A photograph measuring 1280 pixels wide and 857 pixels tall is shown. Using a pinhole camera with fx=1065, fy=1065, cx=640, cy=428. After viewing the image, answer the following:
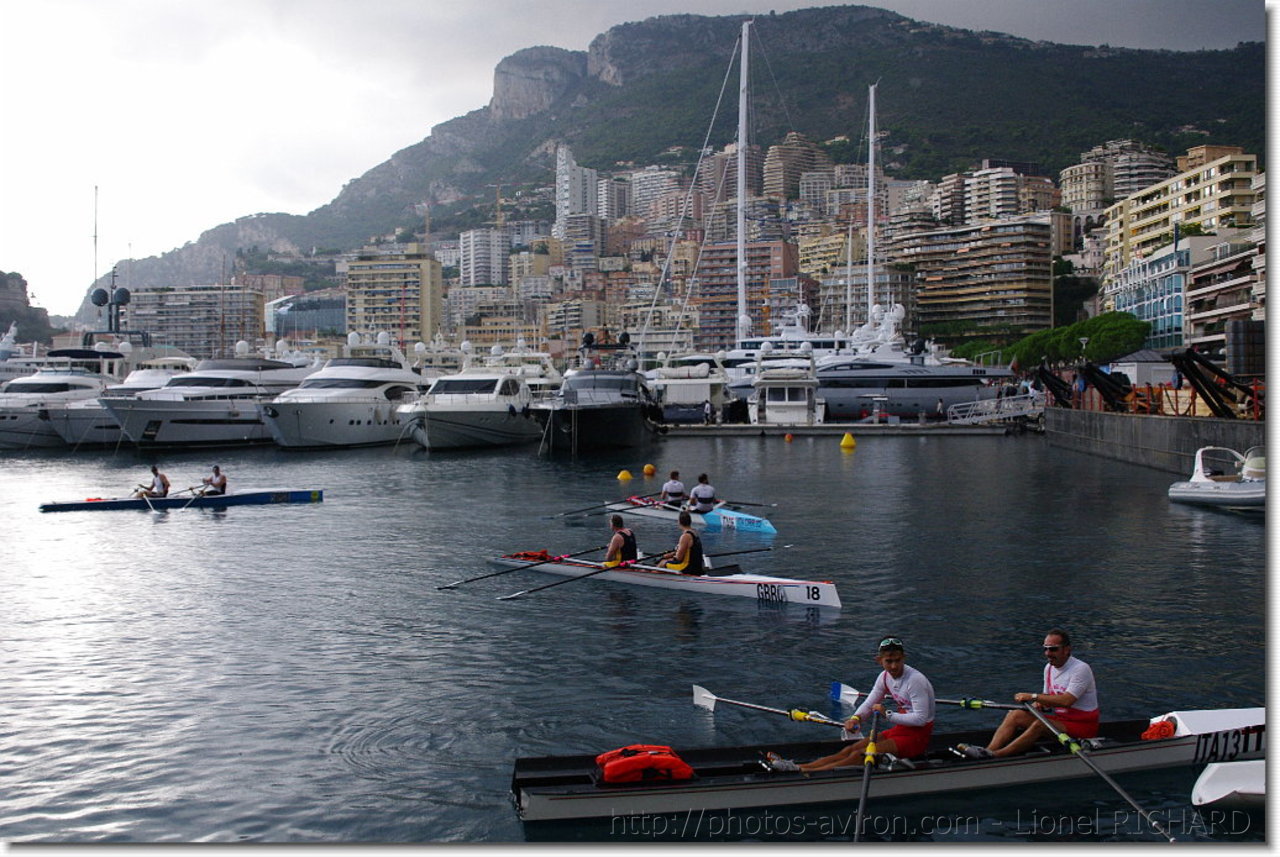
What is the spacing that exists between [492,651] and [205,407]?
43.1m

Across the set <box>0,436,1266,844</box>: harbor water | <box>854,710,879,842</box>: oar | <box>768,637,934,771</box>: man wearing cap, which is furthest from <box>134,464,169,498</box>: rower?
<box>854,710,879,842</box>: oar

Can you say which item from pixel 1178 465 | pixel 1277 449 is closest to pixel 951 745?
pixel 1277 449

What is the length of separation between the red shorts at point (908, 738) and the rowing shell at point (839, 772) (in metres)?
0.09

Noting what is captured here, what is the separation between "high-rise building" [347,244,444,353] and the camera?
181500mm

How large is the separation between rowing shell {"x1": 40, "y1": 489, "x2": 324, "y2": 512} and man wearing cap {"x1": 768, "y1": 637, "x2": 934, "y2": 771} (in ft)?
80.5

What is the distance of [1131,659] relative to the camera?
1362cm

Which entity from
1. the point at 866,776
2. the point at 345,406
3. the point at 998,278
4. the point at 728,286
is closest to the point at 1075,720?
the point at 866,776

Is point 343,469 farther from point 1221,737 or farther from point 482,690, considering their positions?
point 1221,737

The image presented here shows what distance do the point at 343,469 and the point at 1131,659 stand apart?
1324 inches

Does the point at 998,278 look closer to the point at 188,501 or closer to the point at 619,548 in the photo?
the point at 188,501

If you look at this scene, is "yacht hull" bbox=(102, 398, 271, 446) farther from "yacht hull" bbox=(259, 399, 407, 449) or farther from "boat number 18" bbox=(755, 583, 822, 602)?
"boat number 18" bbox=(755, 583, 822, 602)

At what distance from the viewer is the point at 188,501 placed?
3003cm

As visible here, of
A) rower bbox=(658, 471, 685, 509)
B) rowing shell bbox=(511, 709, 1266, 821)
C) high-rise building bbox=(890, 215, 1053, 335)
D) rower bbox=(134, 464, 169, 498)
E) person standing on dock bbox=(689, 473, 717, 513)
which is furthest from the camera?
high-rise building bbox=(890, 215, 1053, 335)

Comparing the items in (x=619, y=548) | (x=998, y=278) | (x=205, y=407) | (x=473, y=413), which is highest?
(x=998, y=278)
